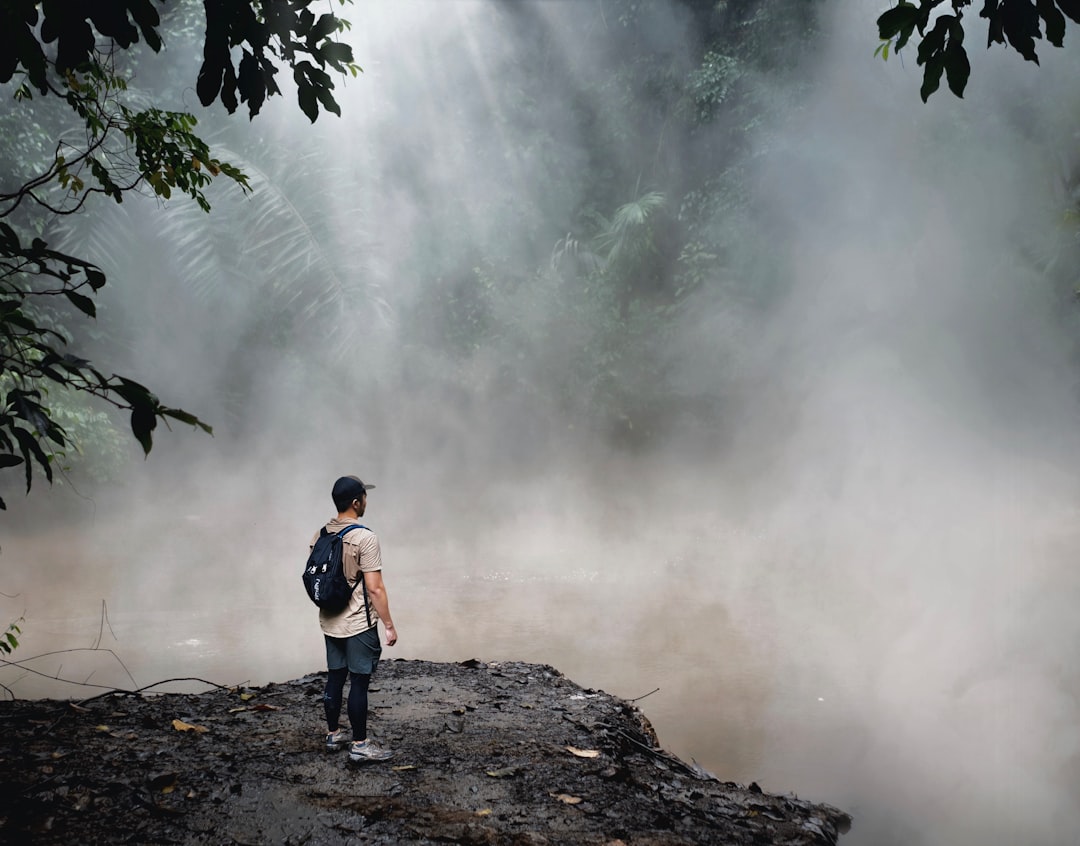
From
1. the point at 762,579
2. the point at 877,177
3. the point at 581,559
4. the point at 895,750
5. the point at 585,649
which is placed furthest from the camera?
the point at 877,177

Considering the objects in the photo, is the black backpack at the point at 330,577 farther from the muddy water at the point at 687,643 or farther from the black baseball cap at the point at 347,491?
the muddy water at the point at 687,643

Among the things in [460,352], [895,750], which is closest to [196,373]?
[460,352]

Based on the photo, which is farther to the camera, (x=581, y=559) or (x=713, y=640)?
(x=581, y=559)

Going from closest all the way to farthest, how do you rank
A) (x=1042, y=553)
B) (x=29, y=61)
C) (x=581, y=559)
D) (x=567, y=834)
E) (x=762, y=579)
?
(x=29, y=61) → (x=567, y=834) → (x=1042, y=553) → (x=762, y=579) → (x=581, y=559)

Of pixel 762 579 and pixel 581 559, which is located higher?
pixel 581 559

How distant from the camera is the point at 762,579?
749 centimetres

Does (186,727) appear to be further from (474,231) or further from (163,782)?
(474,231)

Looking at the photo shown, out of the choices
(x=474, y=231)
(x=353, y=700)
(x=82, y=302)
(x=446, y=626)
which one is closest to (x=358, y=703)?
(x=353, y=700)

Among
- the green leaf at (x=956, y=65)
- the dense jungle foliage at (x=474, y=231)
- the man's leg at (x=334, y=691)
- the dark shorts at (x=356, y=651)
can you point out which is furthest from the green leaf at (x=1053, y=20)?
the dense jungle foliage at (x=474, y=231)

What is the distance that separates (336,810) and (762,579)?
5664 mm

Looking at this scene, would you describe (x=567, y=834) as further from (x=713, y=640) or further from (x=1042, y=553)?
(x=1042, y=553)

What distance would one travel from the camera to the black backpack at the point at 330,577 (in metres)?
2.85

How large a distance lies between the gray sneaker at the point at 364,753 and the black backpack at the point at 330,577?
465 millimetres

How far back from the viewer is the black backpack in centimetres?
285
